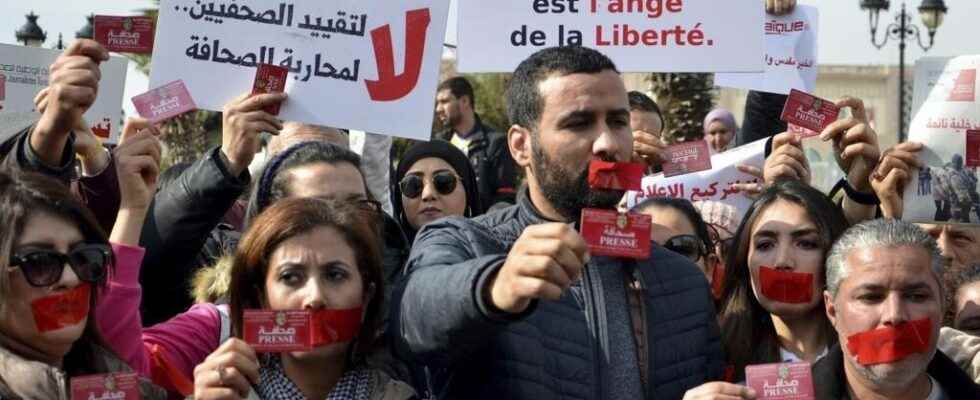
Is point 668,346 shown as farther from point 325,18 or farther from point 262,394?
point 325,18

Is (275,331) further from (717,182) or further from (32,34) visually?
(32,34)

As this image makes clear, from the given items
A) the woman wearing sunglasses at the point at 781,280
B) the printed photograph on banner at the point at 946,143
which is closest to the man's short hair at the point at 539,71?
the woman wearing sunglasses at the point at 781,280

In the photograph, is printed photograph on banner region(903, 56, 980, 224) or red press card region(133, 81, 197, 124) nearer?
red press card region(133, 81, 197, 124)

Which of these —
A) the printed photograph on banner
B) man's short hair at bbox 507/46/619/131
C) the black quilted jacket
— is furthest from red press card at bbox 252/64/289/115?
the printed photograph on banner

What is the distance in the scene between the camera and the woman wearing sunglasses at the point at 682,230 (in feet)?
21.4

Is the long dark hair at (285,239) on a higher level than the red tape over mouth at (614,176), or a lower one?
lower

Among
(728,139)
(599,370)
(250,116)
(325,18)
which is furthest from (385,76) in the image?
(728,139)

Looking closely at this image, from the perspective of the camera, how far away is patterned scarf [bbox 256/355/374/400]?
4.58m

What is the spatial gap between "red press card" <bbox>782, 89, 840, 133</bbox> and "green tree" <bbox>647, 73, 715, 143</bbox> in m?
8.25

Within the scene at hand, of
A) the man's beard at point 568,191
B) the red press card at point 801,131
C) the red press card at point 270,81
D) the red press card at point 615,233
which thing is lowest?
the red press card at point 615,233

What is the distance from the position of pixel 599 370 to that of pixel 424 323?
57 centimetres

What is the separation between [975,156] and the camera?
643 cm

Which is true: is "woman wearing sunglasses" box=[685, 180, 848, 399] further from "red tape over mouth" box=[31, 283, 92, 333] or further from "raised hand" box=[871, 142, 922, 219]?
"red tape over mouth" box=[31, 283, 92, 333]

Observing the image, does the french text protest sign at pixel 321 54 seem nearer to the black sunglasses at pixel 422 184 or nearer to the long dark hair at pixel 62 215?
the black sunglasses at pixel 422 184
